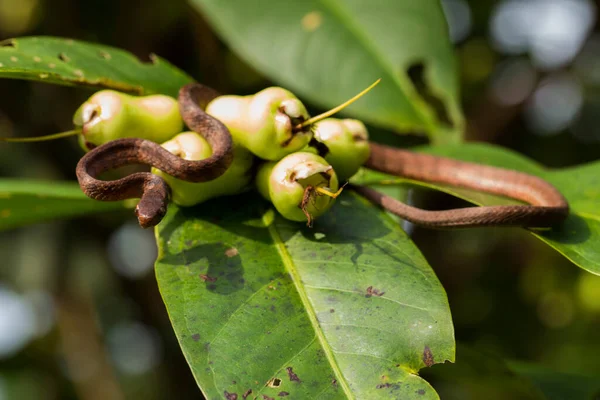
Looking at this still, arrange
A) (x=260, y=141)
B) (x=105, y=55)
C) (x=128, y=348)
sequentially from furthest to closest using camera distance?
(x=128, y=348)
(x=105, y=55)
(x=260, y=141)

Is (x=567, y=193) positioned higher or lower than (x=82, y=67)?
lower

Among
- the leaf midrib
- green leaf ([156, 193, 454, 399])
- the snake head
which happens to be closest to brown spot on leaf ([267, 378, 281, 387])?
green leaf ([156, 193, 454, 399])

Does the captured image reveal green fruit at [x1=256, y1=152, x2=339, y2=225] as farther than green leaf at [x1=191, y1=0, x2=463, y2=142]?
No

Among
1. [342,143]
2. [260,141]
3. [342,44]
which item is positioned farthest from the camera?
[342,44]

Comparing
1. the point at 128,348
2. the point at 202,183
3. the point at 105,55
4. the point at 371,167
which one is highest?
the point at 105,55

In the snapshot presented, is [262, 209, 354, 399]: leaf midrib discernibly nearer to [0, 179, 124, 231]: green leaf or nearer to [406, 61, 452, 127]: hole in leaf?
[0, 179, 124, 231]: green leaf

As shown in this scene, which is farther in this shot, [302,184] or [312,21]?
[312,21]

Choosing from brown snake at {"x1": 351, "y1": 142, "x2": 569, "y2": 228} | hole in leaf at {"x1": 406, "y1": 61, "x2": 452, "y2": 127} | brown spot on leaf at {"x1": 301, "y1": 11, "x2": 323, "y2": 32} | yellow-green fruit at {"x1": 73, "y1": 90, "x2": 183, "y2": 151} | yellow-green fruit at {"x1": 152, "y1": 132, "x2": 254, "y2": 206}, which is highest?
yellow-green fruit at {"x1": 73, "y1": 90, "x2": 183, "y2": 151}

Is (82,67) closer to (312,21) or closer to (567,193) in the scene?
(312,21)

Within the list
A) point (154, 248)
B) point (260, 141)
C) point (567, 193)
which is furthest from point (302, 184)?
point (154, 248)
